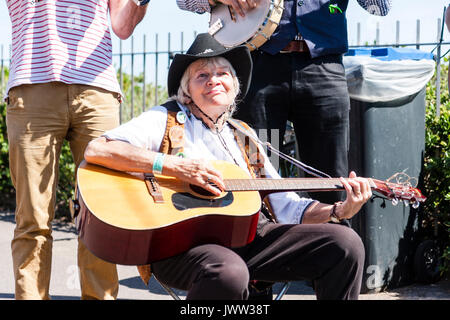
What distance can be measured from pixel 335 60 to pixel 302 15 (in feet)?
0.97

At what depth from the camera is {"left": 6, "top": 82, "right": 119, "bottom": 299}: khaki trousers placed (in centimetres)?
281

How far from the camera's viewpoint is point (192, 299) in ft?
7.05

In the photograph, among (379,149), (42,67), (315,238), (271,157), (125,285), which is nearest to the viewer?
(315,238)

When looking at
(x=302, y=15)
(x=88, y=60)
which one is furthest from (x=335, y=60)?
(x=88, y=60)

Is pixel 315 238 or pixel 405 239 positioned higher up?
pixel 315 238

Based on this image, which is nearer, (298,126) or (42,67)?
(42,67)

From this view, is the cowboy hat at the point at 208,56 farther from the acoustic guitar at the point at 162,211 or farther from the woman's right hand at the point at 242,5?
the acoustic guitar at the point at 162,211

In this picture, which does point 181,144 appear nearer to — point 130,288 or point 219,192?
point 219,192

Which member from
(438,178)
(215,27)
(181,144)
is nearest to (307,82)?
(215,27)

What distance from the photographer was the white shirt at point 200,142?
253 cm

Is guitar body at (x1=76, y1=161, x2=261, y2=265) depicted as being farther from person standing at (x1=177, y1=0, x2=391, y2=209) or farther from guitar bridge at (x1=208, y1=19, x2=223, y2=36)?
guitar bridge at (x1=208, y1=19, x2=223, y2=36)

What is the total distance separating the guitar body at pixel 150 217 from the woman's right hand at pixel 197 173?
42mm

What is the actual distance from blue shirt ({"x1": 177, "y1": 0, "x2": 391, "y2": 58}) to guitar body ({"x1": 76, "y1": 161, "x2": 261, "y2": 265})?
94 centimetres
